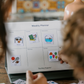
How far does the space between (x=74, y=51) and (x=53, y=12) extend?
2329 millimetres

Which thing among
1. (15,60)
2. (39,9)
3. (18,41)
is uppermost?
(39,9)

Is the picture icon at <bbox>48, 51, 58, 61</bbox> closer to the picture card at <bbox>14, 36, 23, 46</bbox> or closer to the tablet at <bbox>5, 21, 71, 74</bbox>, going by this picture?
the tablet at <bbox>5, 21, 71, 74</bbox>

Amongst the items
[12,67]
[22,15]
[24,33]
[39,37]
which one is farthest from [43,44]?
[22,15]

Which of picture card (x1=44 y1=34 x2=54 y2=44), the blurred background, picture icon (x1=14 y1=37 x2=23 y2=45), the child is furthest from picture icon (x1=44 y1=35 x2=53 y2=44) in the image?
the blurred background

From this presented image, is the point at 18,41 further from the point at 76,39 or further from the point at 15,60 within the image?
the point at 76,39

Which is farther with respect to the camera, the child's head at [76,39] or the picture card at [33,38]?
the picture card at [33,38]

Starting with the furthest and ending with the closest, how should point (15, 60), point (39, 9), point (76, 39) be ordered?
1. point (39, 9)
2. point (15, 60)
3. point (76, 39)

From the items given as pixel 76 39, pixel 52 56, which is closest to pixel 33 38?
pixel 52 56

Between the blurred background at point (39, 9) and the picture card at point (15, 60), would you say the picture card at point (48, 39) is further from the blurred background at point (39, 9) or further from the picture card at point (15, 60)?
the blurred background at point (39, 9)

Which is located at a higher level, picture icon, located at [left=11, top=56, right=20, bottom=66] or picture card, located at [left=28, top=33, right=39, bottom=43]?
picture card, located at [left=28, top=33, right=39, bottom=43]

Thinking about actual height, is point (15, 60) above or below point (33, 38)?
below

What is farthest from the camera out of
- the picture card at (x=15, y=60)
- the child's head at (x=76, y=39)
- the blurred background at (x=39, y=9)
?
the blurred background at (x=39, y=9)

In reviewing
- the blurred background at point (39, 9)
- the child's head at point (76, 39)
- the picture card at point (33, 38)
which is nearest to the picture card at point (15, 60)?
the picture card at point (33, 38)

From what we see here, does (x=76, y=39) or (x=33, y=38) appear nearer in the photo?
(x=76, y=39)
